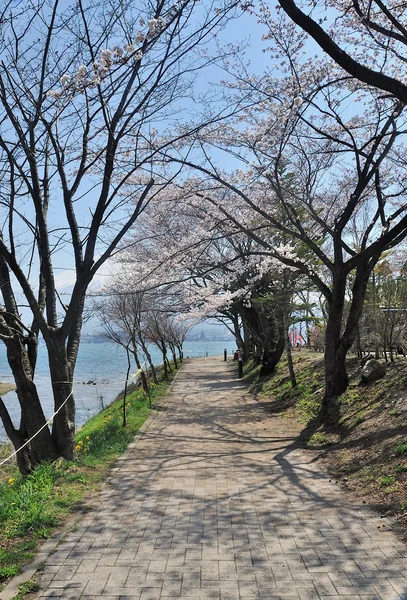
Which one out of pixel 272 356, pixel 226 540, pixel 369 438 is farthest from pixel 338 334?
pixel 272 356

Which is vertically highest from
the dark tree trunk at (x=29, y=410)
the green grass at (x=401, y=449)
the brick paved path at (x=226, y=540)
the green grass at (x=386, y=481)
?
the dark tree trunk at (x=29, y=410)

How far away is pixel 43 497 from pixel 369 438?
184 inches

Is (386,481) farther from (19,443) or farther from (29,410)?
(19,443)

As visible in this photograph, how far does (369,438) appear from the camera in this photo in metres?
7.29

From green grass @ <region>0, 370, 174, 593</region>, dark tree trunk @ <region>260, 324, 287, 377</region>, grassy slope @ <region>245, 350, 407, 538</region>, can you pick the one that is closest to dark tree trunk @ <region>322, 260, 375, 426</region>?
grassy slope @ <region>245, 350, 407, 538</region>

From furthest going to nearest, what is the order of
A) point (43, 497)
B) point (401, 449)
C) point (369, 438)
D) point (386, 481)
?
point (369, 438) < point (401, 449) < point (386, 481) < point (43, 497)

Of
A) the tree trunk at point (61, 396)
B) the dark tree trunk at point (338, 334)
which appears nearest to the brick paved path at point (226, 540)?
the tree trunk at point (61, 396)

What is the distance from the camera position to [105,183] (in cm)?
713

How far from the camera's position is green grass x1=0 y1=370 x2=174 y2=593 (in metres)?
4.20

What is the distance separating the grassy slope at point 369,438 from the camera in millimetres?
5453

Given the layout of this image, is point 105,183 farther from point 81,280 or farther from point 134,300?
point 134,300

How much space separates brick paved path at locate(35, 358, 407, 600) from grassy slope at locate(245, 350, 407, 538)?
1.08ft

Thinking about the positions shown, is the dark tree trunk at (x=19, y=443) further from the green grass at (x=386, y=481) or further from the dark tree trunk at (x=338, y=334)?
the dark tree trunk at (x=338, y=334)

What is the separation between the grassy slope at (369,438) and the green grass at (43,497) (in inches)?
128
